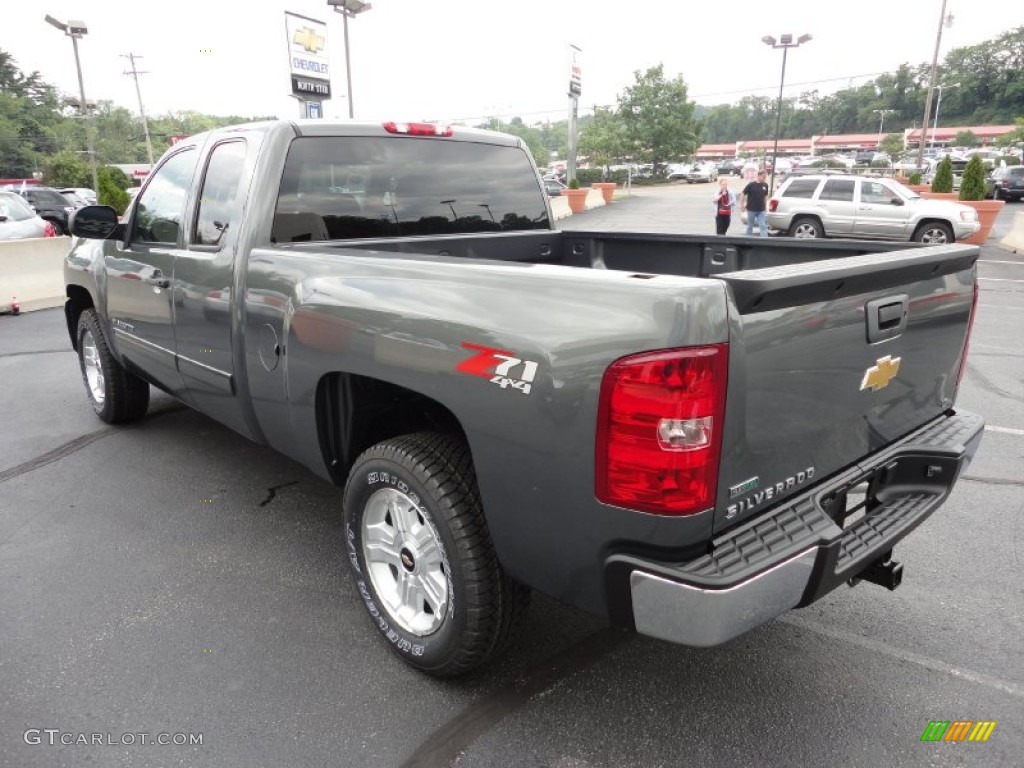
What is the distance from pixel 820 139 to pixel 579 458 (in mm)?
141698

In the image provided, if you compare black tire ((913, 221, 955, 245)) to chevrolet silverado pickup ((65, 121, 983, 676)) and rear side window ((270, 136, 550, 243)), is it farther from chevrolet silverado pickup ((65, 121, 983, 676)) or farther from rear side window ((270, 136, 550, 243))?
rear side window ((270, 136, 550, 243))

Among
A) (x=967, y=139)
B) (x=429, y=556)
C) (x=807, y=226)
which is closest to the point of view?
(x=429, y=556)

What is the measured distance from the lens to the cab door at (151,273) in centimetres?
366

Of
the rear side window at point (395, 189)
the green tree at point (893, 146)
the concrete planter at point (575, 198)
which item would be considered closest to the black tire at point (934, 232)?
the concrete planter at point (575, 198)

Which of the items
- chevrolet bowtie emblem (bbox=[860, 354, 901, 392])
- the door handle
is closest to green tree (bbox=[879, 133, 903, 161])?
chevrolet bowtie emblem (bbox=[860, 354, 901, 392])

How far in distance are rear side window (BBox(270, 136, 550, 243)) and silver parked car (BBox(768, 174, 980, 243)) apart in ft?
49.7

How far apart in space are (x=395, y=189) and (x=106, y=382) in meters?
2.86

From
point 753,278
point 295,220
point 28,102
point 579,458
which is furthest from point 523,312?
point 28,102

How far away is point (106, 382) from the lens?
16.0 ft

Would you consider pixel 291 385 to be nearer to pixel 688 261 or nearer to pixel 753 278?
pixel 753 278

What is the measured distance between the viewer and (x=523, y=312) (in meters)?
1.90

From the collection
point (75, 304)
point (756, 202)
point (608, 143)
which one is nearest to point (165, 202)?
point (75, 304)

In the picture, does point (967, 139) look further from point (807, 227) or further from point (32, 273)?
point (32, 273)

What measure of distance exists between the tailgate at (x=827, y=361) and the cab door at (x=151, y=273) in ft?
9.69
